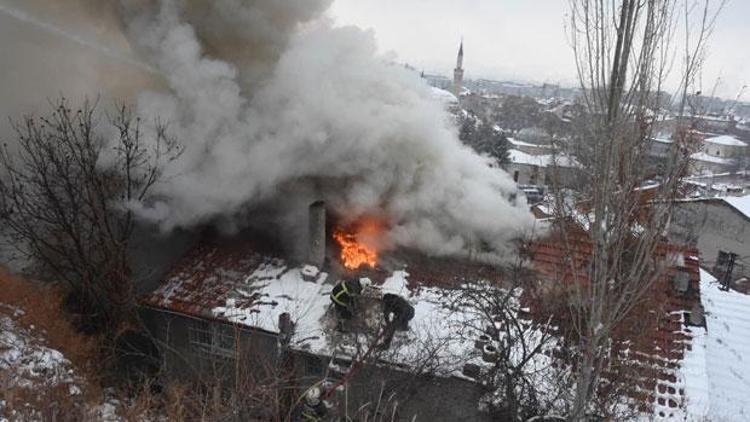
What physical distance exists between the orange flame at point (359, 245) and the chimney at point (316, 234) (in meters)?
0.67

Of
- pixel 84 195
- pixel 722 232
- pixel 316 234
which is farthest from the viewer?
pixel 722 232

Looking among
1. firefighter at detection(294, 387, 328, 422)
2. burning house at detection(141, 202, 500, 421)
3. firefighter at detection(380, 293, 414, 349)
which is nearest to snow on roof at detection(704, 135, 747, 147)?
burning house at detection(141, 202, 500, 421)

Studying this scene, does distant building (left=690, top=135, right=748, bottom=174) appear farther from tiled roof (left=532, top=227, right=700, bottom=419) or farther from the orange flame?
the orange flame

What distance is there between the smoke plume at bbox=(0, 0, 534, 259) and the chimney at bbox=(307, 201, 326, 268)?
65.0 inches

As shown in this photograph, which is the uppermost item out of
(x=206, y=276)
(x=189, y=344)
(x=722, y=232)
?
(x=206, y=276)

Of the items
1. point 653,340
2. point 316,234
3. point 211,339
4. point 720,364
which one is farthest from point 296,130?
point 720,364

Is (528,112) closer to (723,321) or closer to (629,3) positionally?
(723,321)

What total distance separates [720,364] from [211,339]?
10.9 meters

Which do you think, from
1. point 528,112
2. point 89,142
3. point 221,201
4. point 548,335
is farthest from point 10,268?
point 528,112

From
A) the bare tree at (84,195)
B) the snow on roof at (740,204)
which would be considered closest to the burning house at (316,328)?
the bare tree at (84,195)

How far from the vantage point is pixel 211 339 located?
1177 centimetres

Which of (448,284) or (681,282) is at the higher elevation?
(681,282)

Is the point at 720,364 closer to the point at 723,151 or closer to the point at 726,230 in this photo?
the point at 726,230

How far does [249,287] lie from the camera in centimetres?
1183
